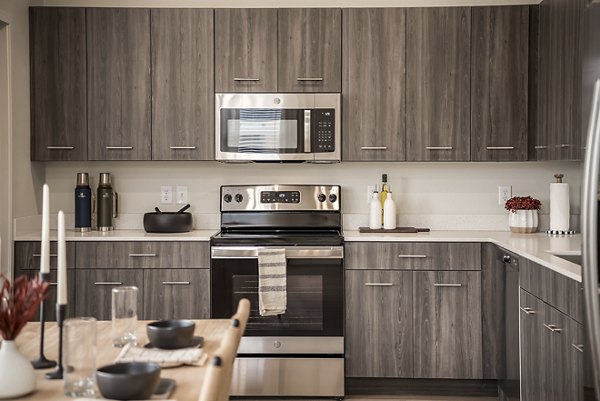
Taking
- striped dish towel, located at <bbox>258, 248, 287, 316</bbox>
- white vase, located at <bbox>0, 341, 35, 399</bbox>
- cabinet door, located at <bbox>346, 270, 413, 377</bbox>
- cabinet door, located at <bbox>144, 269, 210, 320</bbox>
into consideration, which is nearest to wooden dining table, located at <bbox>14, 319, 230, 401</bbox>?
white vase, located at <bbox>0, 341, 35, 399</bbox>

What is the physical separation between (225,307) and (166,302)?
1.10 ft

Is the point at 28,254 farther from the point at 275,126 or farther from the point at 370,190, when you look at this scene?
the point at 370,190

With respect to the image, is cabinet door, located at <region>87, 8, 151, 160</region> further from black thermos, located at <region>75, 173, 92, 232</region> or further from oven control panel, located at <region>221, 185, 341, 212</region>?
oven control panel, located at <region>221, 185, 341, 212</region>

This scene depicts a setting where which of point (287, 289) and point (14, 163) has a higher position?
point (14, 163)

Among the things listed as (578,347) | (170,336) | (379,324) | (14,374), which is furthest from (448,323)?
(14,374)

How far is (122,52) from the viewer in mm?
4445

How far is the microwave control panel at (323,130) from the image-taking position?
4.41m

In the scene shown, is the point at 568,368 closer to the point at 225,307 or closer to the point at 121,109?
the point at 225,307

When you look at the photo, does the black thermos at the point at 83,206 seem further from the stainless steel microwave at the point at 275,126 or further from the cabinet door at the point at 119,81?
the stainless steel microwave at the point at 275,126

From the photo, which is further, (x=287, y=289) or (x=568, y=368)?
(x=287, y=289)

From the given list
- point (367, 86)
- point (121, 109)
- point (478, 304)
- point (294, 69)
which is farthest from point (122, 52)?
point (478, 304)

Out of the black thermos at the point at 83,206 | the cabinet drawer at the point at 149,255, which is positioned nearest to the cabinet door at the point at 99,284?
the cabinet drawer at the point at 149,255

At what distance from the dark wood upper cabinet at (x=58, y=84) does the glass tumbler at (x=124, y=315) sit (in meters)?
2.59

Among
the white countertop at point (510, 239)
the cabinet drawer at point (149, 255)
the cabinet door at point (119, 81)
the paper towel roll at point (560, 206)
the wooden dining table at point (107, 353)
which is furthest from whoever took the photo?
the cabinet door at point (119, 81)
